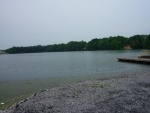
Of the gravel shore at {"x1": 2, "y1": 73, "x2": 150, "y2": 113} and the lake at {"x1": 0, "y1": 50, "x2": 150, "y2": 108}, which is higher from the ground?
the gravel shore at {"x1": 2, "y1": 73, "x2": 150, "y2": 113}

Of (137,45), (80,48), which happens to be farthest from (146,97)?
(80,48)

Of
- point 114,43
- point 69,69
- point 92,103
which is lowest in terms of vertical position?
point 69,69

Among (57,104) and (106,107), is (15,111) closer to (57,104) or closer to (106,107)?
(57,104)

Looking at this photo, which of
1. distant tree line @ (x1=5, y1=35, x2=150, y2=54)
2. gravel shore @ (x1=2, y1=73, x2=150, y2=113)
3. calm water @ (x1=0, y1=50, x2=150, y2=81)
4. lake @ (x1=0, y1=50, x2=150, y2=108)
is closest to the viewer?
gravel shore @ (x1=2, y1=73, x2=150, y2=113)

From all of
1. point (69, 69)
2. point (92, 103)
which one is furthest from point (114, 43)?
point (92, 103)

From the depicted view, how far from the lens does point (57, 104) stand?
1166 centimetres

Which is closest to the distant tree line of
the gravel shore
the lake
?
the lake

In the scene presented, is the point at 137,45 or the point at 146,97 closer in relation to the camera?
the point at 146,97

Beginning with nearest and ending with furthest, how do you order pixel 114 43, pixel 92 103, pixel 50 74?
pixel 92 103 < pixel 50 74 < pixel 114 43

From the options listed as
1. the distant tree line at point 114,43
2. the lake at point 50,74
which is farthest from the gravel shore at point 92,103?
the distant tree line at point 114,43

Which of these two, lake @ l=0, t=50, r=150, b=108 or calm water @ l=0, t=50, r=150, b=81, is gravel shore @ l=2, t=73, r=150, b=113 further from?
calm water @ l=0, t=50, r=150, b=81

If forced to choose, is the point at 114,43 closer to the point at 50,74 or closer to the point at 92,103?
the point at 50,74

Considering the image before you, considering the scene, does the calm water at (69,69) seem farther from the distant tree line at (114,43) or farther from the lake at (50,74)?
the distant tree line at (114,43)

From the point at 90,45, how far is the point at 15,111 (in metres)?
167
